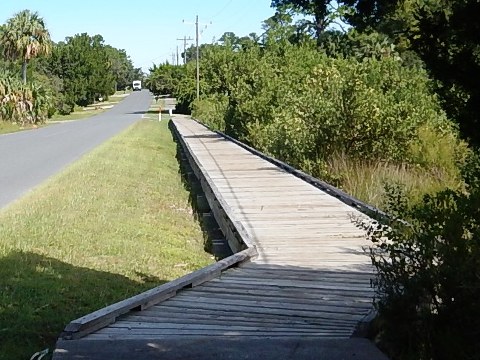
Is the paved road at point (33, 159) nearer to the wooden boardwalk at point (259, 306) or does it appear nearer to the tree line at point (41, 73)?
the wooden boardwalk at point (259, 306)

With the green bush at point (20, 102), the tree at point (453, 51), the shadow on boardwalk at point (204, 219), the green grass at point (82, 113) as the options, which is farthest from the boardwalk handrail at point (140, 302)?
the green grass at point (82, 113)

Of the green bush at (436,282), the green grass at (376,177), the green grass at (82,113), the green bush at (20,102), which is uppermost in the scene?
the green bush at (436,282)

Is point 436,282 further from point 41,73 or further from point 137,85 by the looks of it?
point 137,85

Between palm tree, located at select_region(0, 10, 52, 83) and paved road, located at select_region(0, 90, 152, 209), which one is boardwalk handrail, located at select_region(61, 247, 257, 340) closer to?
paved road, located at select_region(0, 90, 152, 209)

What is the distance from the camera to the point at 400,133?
54.0 ft

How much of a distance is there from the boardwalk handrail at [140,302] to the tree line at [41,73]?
1935 inches

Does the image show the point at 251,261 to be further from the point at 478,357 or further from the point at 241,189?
the point at 241,189

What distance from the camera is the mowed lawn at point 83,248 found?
6.76m

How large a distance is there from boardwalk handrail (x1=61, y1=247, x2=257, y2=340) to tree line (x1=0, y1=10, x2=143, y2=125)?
4916 centimetres

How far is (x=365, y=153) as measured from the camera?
17.1 meters

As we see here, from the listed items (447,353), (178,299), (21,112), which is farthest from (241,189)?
(21,112)

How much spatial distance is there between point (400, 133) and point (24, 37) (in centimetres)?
5765

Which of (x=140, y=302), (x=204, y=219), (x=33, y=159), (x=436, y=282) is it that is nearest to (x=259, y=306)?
(x=140, y=302)

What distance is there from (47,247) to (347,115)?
9.17 metres
